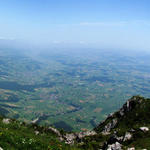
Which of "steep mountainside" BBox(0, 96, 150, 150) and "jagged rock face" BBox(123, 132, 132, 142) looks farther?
"jagged rock face" BBox(123, 132, 132, 142)

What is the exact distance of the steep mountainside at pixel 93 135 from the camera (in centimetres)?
1744

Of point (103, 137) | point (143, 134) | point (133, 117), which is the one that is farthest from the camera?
point (133, 117)

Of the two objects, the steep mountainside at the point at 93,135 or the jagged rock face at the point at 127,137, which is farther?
the jagged rock face at the point at 127,137

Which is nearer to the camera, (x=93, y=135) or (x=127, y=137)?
(x=127, y=137)

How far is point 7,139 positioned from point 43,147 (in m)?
3.91

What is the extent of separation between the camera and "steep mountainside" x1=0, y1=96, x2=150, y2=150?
1744cm

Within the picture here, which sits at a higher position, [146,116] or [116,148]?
[116,148]

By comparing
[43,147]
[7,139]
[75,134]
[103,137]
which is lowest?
[75,134]

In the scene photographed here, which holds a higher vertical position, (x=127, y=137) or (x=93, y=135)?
(x=127, y=137)

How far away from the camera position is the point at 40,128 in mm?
52688

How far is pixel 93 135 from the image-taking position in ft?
181

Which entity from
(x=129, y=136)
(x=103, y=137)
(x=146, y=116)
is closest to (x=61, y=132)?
(x=103, y=137)

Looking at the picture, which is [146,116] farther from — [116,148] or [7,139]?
[7,139]

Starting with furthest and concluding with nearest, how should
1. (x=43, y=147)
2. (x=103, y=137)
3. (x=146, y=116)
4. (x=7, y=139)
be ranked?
(x=146, y=116)
(x=103, y=137)
(x=43, y=147)
(x=7, y=139)
